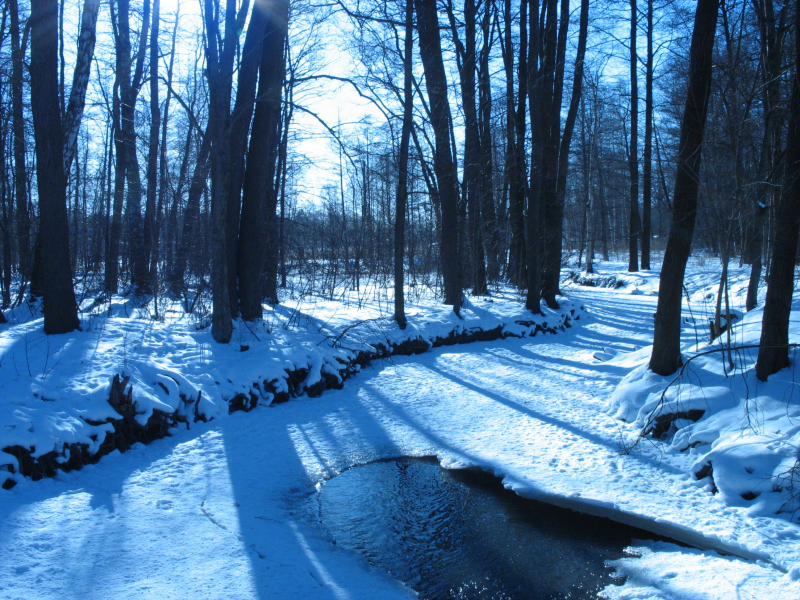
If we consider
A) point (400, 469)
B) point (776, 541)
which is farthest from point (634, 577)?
point (400, 469)

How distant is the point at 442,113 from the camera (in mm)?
12320

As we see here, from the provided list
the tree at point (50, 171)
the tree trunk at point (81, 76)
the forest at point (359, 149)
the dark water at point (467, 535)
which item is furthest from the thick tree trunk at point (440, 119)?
the tree at point (50, 171)

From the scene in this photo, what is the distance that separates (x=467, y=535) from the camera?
425 cm

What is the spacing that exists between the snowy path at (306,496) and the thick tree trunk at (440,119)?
5708 millimetres

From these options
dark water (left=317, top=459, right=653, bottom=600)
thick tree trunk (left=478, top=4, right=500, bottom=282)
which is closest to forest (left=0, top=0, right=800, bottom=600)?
dark water (left=317, top=459, right=653, bottom=600)

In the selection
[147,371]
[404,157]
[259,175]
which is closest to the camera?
[147,371]

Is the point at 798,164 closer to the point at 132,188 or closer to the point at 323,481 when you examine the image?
the point at 323,481

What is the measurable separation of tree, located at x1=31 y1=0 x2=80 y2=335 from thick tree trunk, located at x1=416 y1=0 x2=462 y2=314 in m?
7.77

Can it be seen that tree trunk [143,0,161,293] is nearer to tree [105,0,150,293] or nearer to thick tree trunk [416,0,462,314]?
tree [105,0,150,293]

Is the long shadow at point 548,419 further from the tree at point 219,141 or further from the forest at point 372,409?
the tree at point 219,141

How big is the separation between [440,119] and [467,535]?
1010 centimetres

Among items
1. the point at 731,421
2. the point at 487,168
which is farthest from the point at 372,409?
the point at 487,168

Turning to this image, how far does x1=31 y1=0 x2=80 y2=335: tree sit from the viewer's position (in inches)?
267

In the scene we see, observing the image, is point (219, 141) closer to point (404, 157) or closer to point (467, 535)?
point (404, 157)
